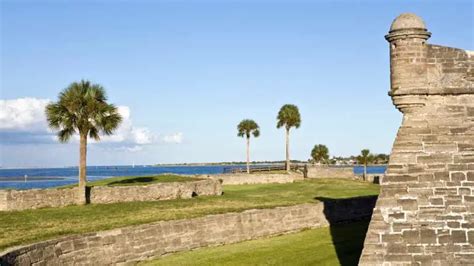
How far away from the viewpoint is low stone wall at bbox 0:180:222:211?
74.0ft

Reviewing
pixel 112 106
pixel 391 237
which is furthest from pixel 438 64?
pixel 112 106

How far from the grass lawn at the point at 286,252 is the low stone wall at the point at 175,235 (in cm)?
42

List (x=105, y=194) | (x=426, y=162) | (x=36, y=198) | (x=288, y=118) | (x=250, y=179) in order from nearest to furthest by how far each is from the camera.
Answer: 1. (x=426, y=162)
2. (x=36, y=198)
3. (x=105, y=194)
4. (x=250, y=179)
5. (x=288, y=118)

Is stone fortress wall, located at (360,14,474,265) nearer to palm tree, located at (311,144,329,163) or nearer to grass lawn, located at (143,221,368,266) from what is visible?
grass lawn, located at (143,221,368,266)

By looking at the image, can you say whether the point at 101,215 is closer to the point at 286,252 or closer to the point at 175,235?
the point at 175,235

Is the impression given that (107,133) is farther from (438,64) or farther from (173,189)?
(438,64)

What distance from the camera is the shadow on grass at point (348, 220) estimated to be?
1873 cm

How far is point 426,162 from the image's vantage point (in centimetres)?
1265

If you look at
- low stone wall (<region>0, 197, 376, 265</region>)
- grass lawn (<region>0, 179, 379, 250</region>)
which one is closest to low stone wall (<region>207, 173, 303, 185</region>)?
grass lawn (<region>0, 179, 379, 250</region>)

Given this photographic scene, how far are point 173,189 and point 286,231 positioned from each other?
8.40 meters

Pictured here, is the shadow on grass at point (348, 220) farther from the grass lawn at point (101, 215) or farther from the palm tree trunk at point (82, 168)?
the palm tree trunk at point (82, 168)

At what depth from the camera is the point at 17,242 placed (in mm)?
14648

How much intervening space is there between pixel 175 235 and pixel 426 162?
824 centimetres

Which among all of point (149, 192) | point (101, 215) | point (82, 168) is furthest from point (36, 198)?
point (149, 192)
